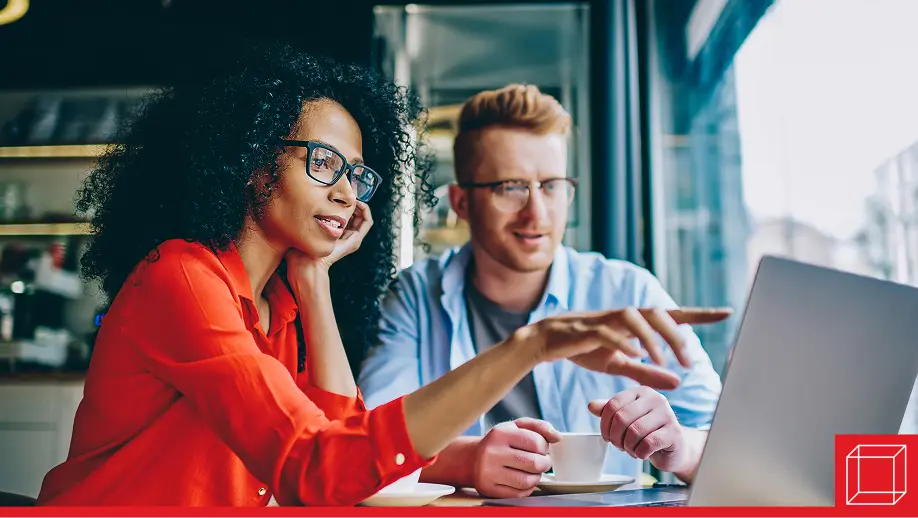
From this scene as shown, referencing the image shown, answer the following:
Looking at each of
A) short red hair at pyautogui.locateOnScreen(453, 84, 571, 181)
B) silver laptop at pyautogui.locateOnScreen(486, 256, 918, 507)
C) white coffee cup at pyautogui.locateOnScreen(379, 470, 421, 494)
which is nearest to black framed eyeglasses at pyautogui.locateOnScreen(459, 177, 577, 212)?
short red hair at pyautogui.locateOnScreen(453, 84, 571, 181)

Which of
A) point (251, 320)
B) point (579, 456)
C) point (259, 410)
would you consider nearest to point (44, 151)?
point (251, 320)

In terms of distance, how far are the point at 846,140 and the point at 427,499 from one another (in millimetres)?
1319

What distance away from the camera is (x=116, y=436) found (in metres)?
1.00

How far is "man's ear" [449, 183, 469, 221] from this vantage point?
70.3 inches

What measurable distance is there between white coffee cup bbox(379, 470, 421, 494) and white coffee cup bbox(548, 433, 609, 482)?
20cm

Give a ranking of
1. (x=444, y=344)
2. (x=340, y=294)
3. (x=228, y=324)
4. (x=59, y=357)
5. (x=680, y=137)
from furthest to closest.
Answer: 1. (x=59, y=357)
2. (x=680, y=137)
3. (x=444, y=344)
4. (x=340, y=294)
5. (x=228, y=324)

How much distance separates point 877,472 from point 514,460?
1.47 ft

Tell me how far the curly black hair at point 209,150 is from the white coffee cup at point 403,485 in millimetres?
443

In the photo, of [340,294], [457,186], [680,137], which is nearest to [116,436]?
[340,294]

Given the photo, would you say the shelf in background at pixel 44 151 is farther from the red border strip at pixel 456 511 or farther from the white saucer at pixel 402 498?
the white saucer at pixel 402 498

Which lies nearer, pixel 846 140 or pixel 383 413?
pixel 383 413

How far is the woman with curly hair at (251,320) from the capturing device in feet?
2.67

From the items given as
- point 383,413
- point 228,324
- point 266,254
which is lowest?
point 383,413

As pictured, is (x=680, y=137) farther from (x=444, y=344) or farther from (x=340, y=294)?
(x=340, y=294)
